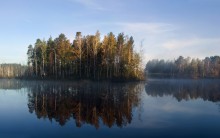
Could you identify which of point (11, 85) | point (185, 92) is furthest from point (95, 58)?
point (185, 92)

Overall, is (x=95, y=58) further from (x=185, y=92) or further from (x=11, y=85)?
(x=185, y=92)

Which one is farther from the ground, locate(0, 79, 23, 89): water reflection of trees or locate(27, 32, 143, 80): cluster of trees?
locate(27, 32, 143, 80): cluster of trees

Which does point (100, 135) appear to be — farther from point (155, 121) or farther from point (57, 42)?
point (57, 42)

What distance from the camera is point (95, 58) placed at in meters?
76.1

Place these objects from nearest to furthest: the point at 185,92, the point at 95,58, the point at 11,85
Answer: the point at 185,92
the point at 11,85
the point at 95,58

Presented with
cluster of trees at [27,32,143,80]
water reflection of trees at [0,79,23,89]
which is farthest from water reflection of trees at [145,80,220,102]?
water reflection of trees at [0,79,23,89]

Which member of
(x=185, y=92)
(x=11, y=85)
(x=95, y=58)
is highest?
(x=95, y=58)

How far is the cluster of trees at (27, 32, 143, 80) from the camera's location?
246ft

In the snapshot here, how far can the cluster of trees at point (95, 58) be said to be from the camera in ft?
246

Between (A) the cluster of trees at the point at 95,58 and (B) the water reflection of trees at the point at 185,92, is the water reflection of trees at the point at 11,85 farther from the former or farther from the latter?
(B) the water reflection of trees at the point at 185,92

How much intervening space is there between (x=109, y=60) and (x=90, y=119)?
55293 mm

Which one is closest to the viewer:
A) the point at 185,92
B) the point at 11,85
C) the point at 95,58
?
the point at 185,92

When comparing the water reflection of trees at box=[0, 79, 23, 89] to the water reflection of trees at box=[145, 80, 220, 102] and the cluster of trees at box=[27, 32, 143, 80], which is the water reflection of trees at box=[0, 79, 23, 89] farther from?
the water reflection of trees at box=[145, 80, 220, 102]

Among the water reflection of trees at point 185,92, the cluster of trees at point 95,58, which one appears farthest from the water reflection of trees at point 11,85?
the water reflection of trees at point 185,92
